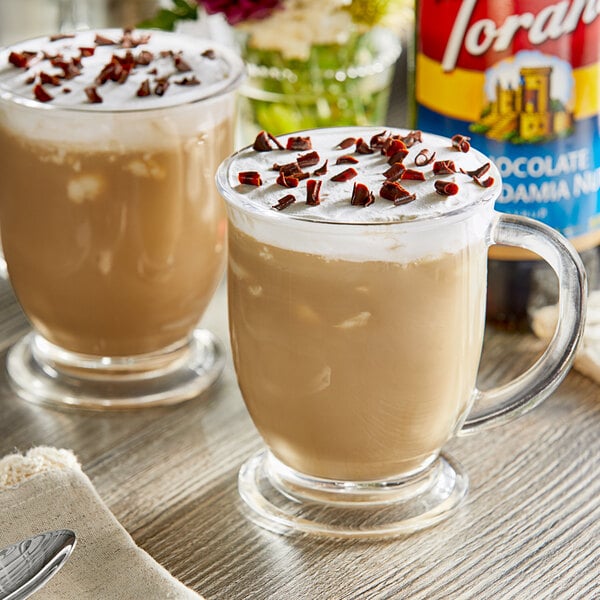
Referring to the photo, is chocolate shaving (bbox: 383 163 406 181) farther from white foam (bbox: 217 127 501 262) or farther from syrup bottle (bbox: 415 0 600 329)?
syrup bottle (bbox: 415 0 600 329)

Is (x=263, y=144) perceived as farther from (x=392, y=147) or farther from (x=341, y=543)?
(x=341, y=543)

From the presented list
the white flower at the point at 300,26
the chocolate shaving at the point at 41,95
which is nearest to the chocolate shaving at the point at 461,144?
the chocolate shaving at the point at 41,95

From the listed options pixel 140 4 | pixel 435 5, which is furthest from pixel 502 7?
pixel 140 4

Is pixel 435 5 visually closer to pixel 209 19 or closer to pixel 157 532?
pixel 209 19

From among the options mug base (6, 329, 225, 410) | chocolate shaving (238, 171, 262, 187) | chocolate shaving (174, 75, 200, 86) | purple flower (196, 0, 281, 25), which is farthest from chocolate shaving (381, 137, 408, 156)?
purple flower (196, 0, 281, 25)

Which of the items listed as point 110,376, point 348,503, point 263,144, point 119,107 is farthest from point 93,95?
point 348,503

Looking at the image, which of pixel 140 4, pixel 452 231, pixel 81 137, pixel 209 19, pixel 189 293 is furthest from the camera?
pixel 140 4

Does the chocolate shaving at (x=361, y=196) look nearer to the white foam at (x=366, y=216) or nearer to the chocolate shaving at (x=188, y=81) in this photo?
the white foam at (x=366, y=216)
